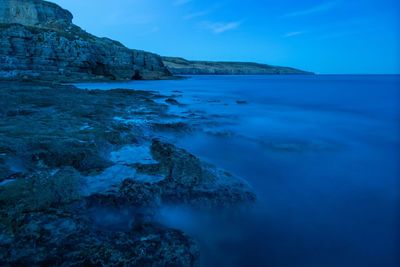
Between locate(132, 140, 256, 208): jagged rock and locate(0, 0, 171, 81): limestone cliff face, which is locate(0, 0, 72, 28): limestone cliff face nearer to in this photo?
locate(0, 0, 171, 81): limestone cliff face

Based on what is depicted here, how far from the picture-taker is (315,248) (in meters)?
4.28

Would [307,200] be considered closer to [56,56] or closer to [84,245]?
[84,245]

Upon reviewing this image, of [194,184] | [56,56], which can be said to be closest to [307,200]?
[194,184]

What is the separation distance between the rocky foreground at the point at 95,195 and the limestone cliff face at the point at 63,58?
36.1 meters

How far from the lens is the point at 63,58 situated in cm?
5016

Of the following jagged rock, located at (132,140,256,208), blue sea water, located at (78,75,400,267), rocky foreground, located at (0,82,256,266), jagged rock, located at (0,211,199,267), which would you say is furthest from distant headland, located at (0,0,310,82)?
jagged rock, located at (0,211,199,267)

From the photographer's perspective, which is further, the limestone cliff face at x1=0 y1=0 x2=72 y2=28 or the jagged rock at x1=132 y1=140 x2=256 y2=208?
the limestone cliff face at x1=0 y1=0 x2=72 y2=28

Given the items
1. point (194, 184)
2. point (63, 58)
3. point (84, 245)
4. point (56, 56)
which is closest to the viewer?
point (84, 245)

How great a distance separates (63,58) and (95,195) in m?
54.9

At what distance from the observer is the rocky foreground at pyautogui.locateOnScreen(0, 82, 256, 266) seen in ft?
10.7

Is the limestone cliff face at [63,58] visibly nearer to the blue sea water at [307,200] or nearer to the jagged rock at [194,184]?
the blue sea water at [307,200]

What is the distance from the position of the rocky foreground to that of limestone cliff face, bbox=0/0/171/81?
36124mm

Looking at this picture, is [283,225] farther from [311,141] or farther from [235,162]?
[311,141]

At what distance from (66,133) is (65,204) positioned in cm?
401
